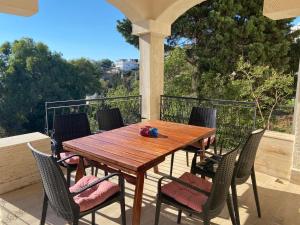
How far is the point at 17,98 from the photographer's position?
15414mm

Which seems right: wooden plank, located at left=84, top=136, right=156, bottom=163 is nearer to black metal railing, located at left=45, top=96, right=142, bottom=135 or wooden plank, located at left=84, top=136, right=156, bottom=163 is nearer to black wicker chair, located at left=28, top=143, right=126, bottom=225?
black wicker chair, located at left=28, top=143, right=126, bottom=225

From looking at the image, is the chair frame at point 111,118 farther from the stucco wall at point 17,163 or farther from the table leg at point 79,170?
the table leg at point 79,170

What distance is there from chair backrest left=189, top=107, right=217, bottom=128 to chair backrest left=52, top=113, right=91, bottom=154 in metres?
1.39

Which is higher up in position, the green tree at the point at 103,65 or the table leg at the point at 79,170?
the green tree at the point at 103,65

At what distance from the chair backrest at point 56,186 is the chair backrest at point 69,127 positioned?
103 centimetres

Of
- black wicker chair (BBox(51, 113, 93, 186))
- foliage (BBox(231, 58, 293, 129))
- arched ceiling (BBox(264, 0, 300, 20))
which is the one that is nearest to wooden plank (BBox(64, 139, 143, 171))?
black wicker chair (BBox(51, 113, 93, 186))

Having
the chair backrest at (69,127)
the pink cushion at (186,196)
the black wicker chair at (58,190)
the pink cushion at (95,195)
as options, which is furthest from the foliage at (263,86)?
the black wicker chair at (58,190)

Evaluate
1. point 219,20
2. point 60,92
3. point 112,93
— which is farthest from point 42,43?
point 219,20

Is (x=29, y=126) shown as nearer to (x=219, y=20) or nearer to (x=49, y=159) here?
(x=219, y=20)

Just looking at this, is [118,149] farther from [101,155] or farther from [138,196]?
[138,196]

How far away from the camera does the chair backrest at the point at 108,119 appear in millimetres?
3128

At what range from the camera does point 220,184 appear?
5.29 feet

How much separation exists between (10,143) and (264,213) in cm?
275

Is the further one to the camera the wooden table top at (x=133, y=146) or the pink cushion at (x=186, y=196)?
the wooden table top at (x=133, y=146)
